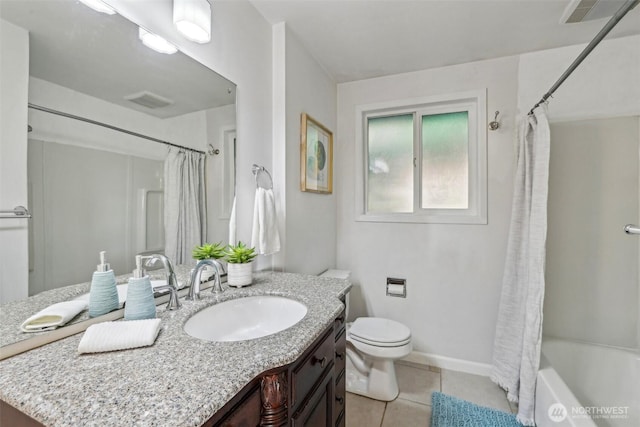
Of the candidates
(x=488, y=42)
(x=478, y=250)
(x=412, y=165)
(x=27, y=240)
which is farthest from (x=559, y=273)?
(x=27, y=240)

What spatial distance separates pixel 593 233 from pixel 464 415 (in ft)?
4.80

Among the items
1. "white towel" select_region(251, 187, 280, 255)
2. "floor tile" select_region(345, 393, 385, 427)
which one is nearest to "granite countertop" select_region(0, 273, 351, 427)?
"white towel" select_region(251, 187, 280, 255)

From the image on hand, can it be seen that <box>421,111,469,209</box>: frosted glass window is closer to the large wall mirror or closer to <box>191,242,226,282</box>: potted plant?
<box>191,242,226,282</box>: potted plant

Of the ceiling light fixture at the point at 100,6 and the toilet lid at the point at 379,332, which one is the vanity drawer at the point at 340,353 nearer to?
the toilet lid at the point at 379,332

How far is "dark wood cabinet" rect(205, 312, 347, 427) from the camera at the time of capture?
67 cm

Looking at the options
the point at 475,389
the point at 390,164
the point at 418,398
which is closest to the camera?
the point at 418,398

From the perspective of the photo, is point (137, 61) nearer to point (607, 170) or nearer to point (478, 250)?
point (478, 250)

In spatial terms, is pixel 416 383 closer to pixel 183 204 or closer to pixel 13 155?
pixel 183 204

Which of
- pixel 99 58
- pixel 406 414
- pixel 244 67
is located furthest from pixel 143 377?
pixel 406 414

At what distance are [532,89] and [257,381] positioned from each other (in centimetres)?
253

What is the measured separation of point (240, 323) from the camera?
1.17 m

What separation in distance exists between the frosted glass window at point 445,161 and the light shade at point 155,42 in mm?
1964

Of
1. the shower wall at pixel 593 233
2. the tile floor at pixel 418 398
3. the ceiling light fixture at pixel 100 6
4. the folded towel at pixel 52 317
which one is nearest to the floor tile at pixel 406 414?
the tile floor at pixel 418 398

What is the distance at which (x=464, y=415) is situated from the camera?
173 cm
